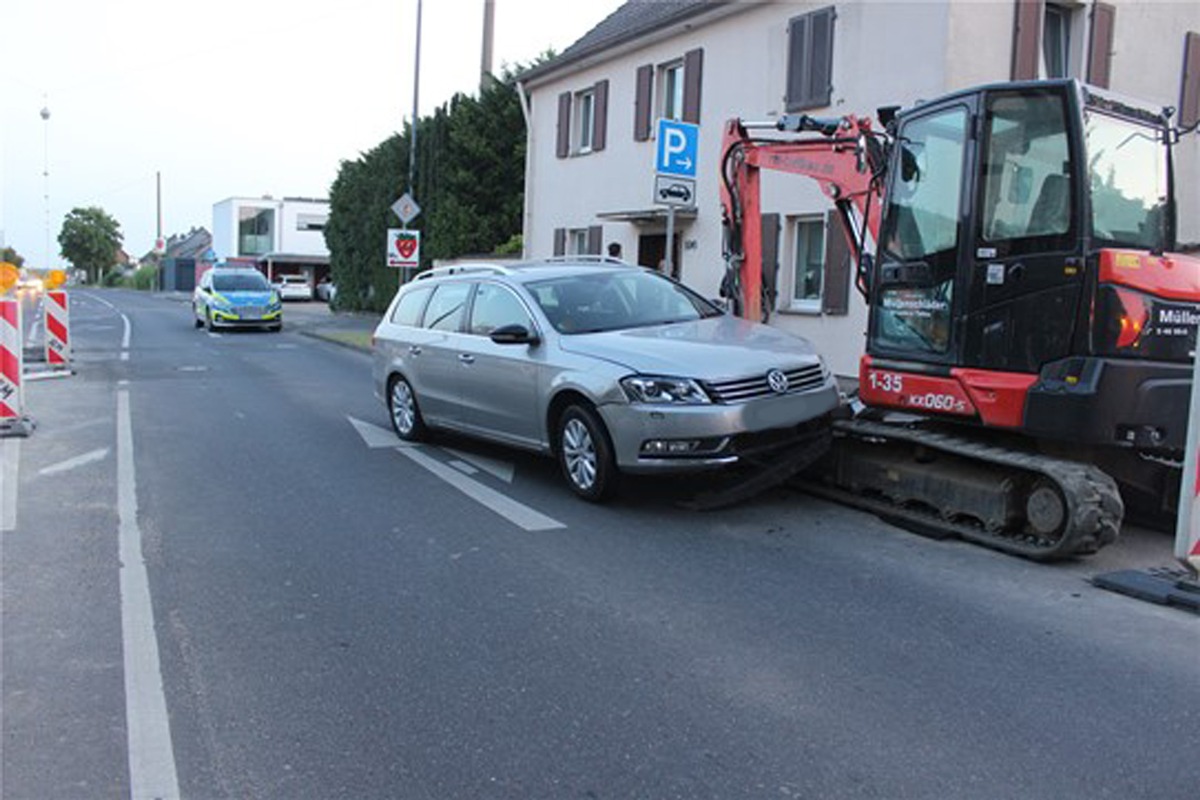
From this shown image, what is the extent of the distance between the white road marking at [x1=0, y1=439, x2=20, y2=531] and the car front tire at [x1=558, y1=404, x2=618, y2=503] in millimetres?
3699

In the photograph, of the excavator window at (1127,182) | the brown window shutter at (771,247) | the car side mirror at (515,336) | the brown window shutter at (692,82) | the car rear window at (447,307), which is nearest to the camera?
the excavator window at (1127,182)

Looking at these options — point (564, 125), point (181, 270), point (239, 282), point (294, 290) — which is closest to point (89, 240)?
point (181, 270)

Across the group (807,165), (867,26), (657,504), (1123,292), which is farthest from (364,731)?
(867,26)

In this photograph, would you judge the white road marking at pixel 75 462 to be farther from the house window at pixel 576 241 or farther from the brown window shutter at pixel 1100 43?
the house window at pixel 576 241

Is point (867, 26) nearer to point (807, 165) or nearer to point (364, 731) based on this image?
point (807, 165)

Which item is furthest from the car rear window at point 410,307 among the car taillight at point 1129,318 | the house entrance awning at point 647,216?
the house entrance awning at point 647,216

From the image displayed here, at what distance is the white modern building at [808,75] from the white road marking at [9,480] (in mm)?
10493

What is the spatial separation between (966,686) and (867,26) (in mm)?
12254

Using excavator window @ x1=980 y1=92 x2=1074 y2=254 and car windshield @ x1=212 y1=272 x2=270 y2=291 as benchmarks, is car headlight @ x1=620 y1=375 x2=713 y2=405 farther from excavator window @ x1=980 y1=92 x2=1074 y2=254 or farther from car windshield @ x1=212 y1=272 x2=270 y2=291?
car windshield @ x1=212 y1=272 x2=270 y2=291

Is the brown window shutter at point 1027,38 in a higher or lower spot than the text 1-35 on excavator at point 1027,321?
higher

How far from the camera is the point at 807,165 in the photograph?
8.62 m

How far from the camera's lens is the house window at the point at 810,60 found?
50.2 ft

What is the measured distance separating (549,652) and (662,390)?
268cm

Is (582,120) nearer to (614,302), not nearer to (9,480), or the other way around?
(614,302)
